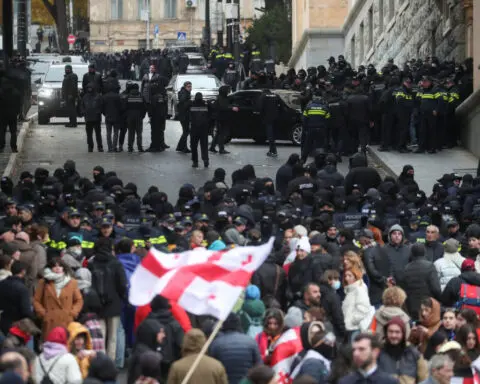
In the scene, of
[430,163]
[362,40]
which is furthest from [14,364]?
[362,40]

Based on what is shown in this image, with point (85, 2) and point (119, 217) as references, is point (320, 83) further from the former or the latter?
point (85, 2)

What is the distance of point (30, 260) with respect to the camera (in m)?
16.9

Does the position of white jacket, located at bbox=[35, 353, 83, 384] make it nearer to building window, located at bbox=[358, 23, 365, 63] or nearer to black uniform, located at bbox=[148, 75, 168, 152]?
black uniform, located at bbox=[148, 75, 168, 152]

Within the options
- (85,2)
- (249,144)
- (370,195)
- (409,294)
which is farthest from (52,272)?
(85,2)

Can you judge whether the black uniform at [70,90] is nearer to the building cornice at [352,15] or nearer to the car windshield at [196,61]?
the building cornice at [352,15]

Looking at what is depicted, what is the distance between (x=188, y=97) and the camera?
3312 centimetres

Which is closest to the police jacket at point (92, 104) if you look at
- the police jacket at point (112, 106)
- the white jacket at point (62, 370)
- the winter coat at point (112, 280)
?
the police jacket at point (112, 106)

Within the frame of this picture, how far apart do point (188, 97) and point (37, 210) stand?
41.1ft

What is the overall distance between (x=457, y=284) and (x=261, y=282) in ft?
6.78

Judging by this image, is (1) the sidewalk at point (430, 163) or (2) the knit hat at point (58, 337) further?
(1) the sidewalk at point (430, 163)

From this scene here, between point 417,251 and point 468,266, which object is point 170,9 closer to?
point 417,251

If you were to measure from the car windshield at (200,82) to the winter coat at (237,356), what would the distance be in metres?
31.0

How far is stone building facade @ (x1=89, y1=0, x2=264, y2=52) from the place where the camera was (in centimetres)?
11344

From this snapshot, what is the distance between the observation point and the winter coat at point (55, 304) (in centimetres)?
1600
